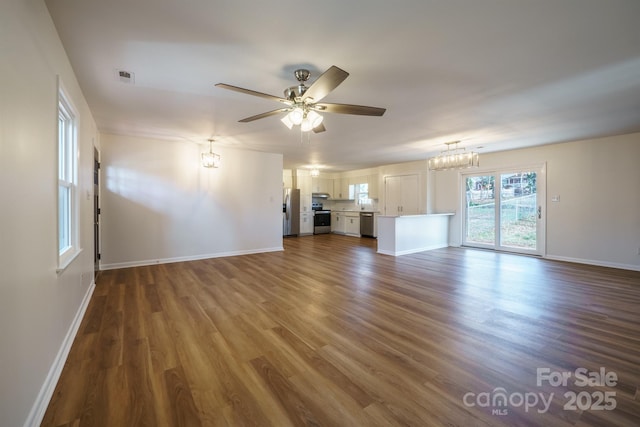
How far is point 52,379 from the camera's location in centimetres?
171

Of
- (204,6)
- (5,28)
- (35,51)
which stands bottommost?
(5,28)

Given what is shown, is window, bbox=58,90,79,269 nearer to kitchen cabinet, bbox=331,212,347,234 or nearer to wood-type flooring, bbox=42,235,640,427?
wood-type flooring, bbox=42,235,640,427

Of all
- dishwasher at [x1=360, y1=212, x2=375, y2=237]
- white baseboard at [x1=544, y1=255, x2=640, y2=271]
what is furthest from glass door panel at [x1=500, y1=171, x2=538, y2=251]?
dishwasher at [x1=360, y1=212, x2=375, y2=237]

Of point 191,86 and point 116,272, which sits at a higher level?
point 191,86

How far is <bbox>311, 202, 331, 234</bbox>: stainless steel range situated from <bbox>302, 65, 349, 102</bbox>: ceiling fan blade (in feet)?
25.1

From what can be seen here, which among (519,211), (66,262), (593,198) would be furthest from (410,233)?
(66,262)

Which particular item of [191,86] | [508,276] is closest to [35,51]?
[191,86]

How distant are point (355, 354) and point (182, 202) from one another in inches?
180

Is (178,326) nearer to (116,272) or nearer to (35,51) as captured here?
(35,51)

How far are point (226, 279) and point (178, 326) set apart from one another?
5.04ft

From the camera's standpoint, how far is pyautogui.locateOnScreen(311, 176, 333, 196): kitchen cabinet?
1017 cm

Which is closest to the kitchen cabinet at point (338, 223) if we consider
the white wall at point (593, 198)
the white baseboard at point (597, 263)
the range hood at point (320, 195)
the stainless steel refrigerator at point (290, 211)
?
the range hood at point (320, 195)

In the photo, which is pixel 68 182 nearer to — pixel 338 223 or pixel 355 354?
pixel 355 354

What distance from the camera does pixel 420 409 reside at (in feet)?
5.04
